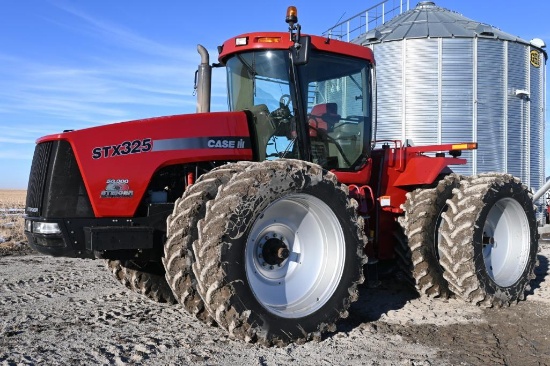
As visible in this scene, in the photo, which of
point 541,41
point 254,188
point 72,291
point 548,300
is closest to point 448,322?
point 548,300

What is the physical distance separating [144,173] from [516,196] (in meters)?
4.13

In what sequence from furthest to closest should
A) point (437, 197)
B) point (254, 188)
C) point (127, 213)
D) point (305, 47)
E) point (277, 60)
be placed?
1. point (437, 197)
2. point (277, 60)
3. point (305, 47)
4. point (127, 213)
5. point (254, 188)

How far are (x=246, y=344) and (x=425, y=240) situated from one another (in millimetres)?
2411

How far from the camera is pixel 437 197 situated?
618 cm

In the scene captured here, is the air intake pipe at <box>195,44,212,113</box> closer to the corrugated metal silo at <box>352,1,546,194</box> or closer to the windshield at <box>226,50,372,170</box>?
the windshield at <box>226,50,372,170</box>

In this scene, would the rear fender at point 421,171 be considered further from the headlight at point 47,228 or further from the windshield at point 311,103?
the headlight at point 47,228

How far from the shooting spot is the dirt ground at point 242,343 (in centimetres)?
426

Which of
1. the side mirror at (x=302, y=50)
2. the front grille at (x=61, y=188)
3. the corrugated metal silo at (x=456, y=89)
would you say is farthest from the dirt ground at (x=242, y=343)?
the corrugated metal silo at (x=456, y=89)

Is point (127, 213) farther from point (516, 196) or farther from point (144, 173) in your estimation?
point (516, 196)

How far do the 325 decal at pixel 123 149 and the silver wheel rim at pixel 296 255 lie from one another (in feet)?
3.87

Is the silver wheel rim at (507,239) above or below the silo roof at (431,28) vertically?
below

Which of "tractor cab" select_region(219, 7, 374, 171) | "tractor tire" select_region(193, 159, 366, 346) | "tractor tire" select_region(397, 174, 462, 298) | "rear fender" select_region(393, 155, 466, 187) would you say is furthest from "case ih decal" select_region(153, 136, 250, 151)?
"rear fender" select_region(393, 155, 466, 187)

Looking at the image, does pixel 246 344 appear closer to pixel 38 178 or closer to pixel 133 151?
pixel 133 151

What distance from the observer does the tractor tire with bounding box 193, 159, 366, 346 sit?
14.1 ft
